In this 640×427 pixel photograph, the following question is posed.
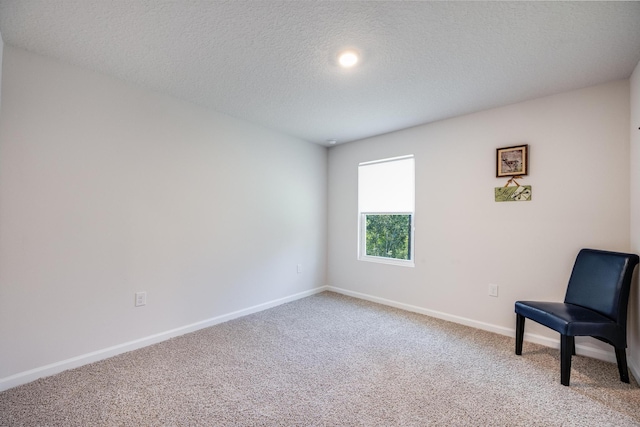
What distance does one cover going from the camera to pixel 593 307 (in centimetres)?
216

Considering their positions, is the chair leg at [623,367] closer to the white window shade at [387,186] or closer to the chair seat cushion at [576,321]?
the chair seat cushion at [576,321]

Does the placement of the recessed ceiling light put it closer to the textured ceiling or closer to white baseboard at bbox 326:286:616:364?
the textured ceiling

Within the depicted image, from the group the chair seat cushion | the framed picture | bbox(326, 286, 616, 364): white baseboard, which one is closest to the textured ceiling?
the framed picture

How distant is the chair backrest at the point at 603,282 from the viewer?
2.00m

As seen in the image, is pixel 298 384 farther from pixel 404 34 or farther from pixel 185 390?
pixel 404 34

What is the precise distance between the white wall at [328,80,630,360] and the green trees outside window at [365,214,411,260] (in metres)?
0.20

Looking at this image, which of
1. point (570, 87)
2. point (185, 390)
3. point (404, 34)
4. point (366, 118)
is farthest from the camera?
point (366, 118)

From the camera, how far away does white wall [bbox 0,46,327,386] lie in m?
1.95

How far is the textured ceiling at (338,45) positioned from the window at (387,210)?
114 cm

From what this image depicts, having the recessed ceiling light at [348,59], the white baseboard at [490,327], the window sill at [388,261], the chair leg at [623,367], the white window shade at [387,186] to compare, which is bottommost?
the white baseboard at [490,327]

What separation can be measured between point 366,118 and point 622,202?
2.38m

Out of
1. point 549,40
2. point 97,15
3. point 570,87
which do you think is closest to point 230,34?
point 97,15

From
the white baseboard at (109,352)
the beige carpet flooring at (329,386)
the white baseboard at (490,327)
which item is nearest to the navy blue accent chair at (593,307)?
the white baseboard at (490,327)

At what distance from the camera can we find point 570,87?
7.96ft
